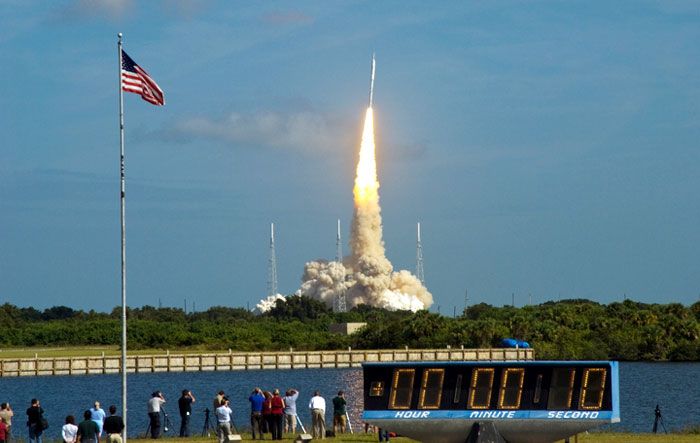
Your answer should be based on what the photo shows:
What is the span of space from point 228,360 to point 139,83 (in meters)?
74.4

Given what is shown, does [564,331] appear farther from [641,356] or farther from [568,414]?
[568,414]

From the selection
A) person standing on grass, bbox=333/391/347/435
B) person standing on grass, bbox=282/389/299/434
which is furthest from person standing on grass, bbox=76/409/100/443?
person standing on grass, bbox=333/391/347/435

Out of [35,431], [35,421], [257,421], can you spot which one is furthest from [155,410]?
[35,421]

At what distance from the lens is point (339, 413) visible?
172 ft

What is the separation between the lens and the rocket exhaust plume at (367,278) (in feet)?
603

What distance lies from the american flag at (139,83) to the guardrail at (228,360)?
211 ft

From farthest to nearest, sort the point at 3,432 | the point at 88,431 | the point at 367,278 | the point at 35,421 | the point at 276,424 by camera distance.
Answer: the point at 367,278, the point at 276,424, the point at 35,421, the point at 3,432, the point at 88,431

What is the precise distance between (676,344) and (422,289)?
73.9m

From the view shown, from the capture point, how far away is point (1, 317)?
575 ft

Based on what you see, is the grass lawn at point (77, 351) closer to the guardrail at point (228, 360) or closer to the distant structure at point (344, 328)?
the guardrail at point (228, 360)

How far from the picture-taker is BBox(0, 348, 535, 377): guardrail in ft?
362

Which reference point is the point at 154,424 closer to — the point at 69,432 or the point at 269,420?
the point at 269,420

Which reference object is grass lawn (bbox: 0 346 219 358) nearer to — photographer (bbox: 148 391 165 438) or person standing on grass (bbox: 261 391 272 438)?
photographer (bbox: 148 391 165 438)

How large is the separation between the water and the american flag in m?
19.1
